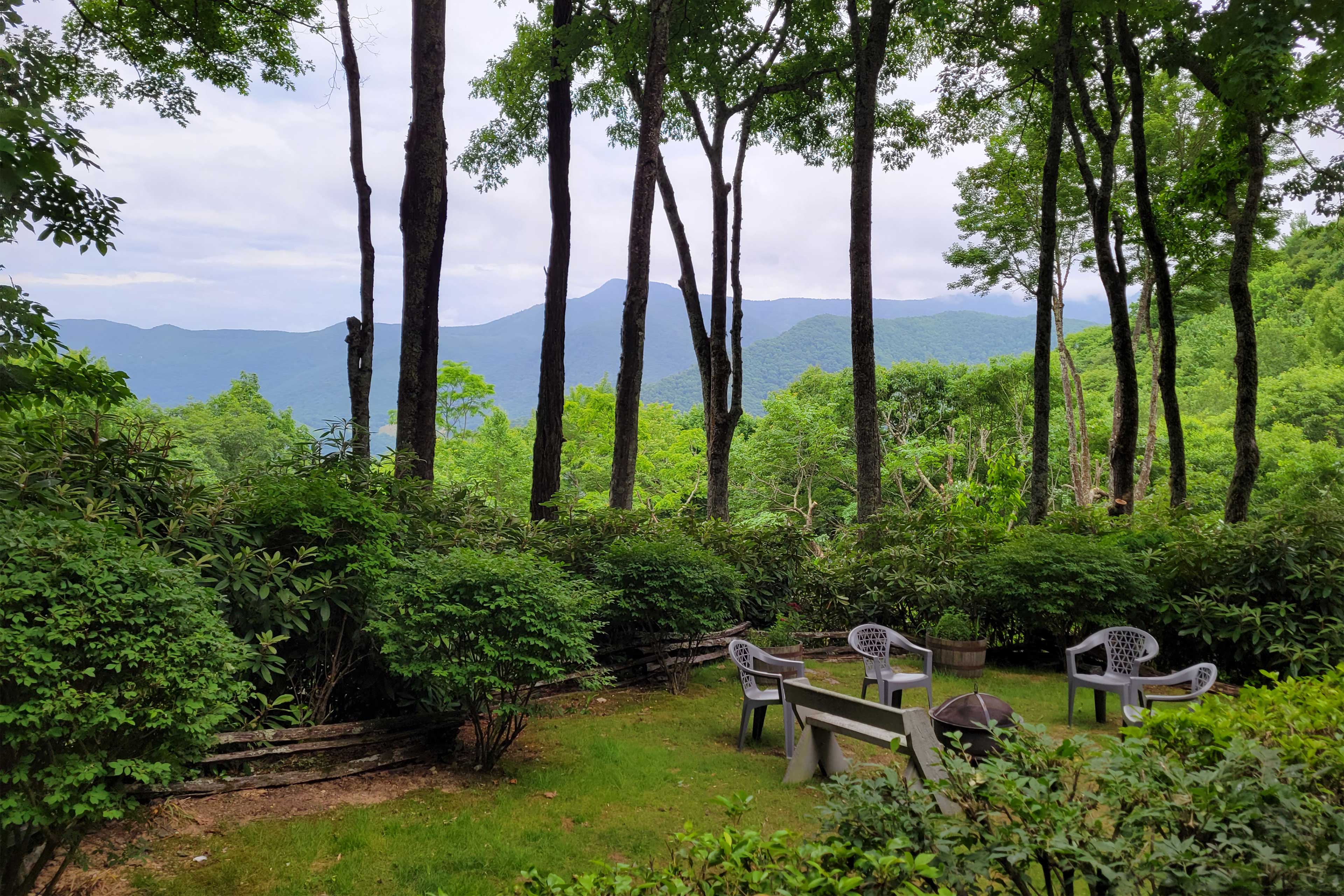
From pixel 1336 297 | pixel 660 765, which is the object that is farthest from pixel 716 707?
pixel 1336 297

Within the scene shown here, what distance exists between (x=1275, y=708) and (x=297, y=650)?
5.22 metres

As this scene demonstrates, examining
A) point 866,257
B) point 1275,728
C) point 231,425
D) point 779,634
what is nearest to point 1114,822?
point 1275,728

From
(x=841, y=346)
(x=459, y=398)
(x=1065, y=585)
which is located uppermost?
(x=841, y=346)

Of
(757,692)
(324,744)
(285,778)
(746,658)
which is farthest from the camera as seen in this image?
(746,658)

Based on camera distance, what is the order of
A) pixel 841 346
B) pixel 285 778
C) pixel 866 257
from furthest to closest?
1. pixel 841 346
2. pixel 866 257
3. pixel 285 778

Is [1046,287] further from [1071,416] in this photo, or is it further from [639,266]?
[1071,416]

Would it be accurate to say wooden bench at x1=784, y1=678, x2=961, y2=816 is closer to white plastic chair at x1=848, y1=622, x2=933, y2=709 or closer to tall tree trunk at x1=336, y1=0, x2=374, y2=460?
white plastic chair at x1=848, y1=622, x2=933, y2=709

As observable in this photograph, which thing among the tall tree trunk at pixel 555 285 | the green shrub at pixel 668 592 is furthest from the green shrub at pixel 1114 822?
the tall tree trunk at pixel 555 285

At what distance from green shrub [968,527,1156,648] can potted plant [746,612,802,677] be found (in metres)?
2.15

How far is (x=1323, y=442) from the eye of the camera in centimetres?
2541

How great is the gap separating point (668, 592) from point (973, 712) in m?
Answer: 3.24

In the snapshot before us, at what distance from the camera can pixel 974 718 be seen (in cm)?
441

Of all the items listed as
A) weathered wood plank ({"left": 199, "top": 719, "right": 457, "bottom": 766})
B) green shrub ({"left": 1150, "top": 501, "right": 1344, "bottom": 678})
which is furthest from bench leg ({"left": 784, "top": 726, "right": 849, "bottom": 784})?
green shrub ({"left": 1150, "top": 501, "right": 1344, "bottom": 678})

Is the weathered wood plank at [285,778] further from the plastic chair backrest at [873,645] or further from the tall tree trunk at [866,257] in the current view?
the tall tree trunk at [866,257]
